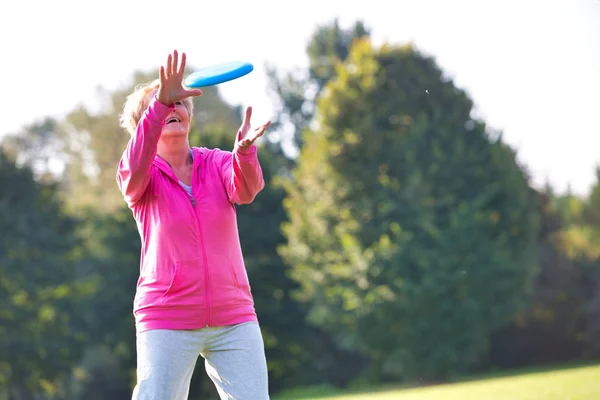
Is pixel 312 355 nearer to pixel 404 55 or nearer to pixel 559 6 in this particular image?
pixel 404 55

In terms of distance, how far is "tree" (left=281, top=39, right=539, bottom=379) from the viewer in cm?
2392

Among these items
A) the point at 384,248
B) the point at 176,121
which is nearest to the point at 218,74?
the point at 176,121

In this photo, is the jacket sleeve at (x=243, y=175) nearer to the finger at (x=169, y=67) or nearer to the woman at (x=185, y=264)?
the woman at (x=185, y=264)

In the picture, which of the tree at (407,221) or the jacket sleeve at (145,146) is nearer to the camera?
the jacket sleeve at (145,146)

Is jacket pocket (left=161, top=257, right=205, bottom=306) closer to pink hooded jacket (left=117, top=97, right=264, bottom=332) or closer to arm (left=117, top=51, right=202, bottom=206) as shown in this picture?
pink hooded jacket (left=117, top=97, right=264, bottom=332)

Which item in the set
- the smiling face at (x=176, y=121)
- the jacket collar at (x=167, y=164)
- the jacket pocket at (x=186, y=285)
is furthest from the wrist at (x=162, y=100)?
the jacket pocket at (x=186, y=285)

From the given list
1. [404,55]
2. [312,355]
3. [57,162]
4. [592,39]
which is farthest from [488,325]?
[57,162]

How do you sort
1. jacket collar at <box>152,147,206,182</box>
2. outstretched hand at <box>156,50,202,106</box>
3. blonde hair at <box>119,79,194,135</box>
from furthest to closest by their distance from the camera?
blonde hair at <box>119,79,194,135</box> → jacket collar at <box>152,147,206,182</box> → outstretched hand at <box>156,50,202,106</box>

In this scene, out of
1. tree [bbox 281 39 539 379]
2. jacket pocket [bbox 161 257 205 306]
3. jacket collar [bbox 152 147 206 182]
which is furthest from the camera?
tree [bbox 281 39 539 379]

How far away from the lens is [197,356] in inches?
137

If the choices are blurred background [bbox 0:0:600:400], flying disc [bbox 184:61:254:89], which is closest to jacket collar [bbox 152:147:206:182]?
flying disc [bbox 184:61:254:89]

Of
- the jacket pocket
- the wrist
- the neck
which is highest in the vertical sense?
the wrist

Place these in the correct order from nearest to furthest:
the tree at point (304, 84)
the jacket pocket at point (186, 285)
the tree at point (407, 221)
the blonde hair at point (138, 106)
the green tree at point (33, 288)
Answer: the jacket pocket at point (186, 285), the blonde hair at point (138, 106), the tree at point (407, 221), the green tree at point (33, 288), the tree at point (304, 84)

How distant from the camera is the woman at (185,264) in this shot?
3.38 m
